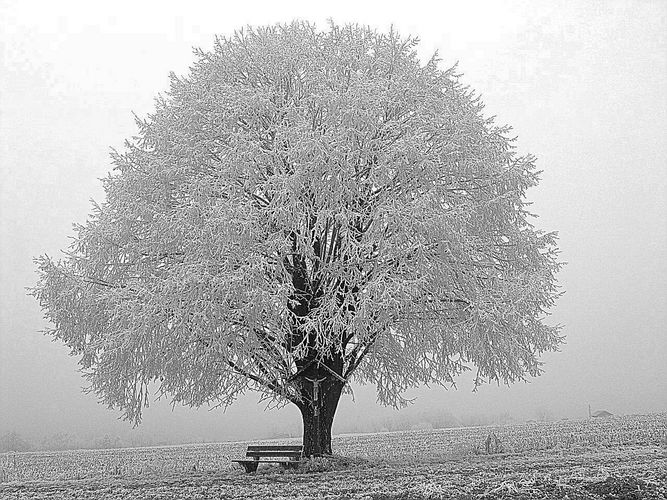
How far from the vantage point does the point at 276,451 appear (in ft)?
56.6

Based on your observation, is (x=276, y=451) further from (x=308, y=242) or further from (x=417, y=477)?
(x=308, y=242)

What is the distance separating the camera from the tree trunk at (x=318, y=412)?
1808 centimetres

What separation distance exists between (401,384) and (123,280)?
8651 mm

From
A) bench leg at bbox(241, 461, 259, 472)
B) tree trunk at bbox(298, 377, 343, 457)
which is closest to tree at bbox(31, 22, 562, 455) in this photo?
tree trunk at bbox(298, 377, 343, 457)

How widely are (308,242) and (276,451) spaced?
5.56 metres

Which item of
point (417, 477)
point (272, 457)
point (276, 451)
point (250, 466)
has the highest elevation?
point (276, 451)

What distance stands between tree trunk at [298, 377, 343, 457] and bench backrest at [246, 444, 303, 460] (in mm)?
502

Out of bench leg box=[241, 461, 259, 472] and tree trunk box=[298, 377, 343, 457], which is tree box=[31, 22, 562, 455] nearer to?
tree trunk box=[298, 377, 343, 457]

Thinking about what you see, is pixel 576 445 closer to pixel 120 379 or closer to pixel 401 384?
pixel 401 384

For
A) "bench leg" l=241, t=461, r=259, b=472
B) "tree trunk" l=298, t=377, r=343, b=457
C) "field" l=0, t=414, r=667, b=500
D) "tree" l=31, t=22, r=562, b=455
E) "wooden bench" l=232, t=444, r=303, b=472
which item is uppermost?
"tree" l=31, t=22, r=562, b=455

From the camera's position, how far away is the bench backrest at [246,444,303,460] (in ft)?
55.9

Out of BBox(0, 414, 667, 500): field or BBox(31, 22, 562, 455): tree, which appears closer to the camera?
BBox(0, 414, 667, 500): field

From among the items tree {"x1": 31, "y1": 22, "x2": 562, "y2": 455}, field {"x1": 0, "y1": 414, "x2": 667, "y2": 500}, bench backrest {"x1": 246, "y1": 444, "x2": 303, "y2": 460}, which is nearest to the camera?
field {"x1": 0, "y1": 414, "x2": 667, "y2": 500}

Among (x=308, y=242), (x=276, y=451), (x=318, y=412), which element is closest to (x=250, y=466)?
(x=276, y=451)
